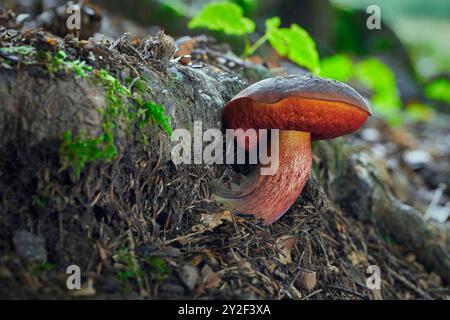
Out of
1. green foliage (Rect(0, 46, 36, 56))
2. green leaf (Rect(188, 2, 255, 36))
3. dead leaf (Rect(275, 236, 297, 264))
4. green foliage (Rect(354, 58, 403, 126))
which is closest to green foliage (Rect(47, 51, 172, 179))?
green foliage (Rect(0, 46, 36, 56))

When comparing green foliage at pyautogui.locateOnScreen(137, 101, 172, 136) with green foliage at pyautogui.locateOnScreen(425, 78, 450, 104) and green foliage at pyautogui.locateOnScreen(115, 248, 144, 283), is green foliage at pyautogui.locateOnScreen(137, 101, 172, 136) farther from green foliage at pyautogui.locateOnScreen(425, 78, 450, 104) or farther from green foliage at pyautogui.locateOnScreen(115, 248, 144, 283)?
green foliage at pyautogui.locateOnScreen(425, 78, 450, 104)

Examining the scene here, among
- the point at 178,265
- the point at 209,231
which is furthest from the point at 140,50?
the point at 178,265

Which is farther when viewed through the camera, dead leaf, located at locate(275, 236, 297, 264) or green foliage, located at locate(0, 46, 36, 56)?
dead leaf, located at locate(275, 236, 297, 264)

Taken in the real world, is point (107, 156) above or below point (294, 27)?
below

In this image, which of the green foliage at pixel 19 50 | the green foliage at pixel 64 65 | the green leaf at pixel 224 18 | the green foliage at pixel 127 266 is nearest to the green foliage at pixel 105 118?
the green foliage at pixel 64 65

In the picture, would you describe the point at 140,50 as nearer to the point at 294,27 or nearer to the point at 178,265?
the point at 178,265

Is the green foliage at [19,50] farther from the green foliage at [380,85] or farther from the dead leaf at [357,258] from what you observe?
the green foliage at [380,85]

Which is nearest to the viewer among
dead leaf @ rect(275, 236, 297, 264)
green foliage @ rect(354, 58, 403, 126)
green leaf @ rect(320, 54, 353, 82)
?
dead leaf @ rect(275, 236, 297, 264)

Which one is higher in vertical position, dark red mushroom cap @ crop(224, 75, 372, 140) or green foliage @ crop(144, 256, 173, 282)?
dark red mushroom cap @ crop(224, 75, 372, 140)
